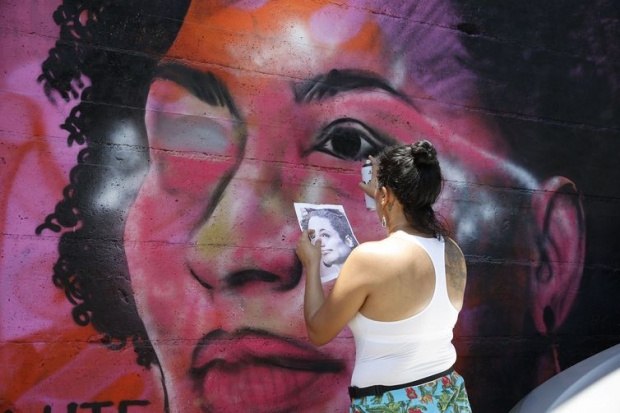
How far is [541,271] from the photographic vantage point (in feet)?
→ 14.7

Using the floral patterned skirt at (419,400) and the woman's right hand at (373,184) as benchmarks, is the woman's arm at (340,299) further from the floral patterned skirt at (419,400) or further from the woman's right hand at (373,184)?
the woman's right hand at (373,184)

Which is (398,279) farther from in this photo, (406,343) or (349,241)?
(349,241)

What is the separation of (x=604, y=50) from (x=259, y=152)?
7.76ft

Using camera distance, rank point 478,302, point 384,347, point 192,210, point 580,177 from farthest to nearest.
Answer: point 580,177 < point 478,302 < point 192,210 < point 384,347

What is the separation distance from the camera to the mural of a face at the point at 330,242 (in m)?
3.00

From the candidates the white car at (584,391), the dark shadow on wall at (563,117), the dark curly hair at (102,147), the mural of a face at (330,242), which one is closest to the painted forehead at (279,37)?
the dark curly hair at (102,147)

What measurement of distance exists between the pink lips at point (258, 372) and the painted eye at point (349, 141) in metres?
1.03

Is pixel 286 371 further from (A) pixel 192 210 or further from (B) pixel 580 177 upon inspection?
(B) pixel 580 177

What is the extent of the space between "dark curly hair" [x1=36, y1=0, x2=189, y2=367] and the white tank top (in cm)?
141

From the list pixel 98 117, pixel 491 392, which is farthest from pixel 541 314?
pixel 98 117

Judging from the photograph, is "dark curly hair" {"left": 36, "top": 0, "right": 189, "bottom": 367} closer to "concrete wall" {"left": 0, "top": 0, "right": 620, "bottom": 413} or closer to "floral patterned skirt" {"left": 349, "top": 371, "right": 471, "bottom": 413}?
"concrete wall" {"left": 0, "top": 0, "right": 620, "bottom": 413}

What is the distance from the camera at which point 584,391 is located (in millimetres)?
3240

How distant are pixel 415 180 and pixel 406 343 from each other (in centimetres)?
58

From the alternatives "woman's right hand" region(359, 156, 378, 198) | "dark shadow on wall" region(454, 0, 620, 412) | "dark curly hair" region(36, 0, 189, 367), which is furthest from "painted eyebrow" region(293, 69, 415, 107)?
"woman's right hand" region(359, 156, 378, 198)
